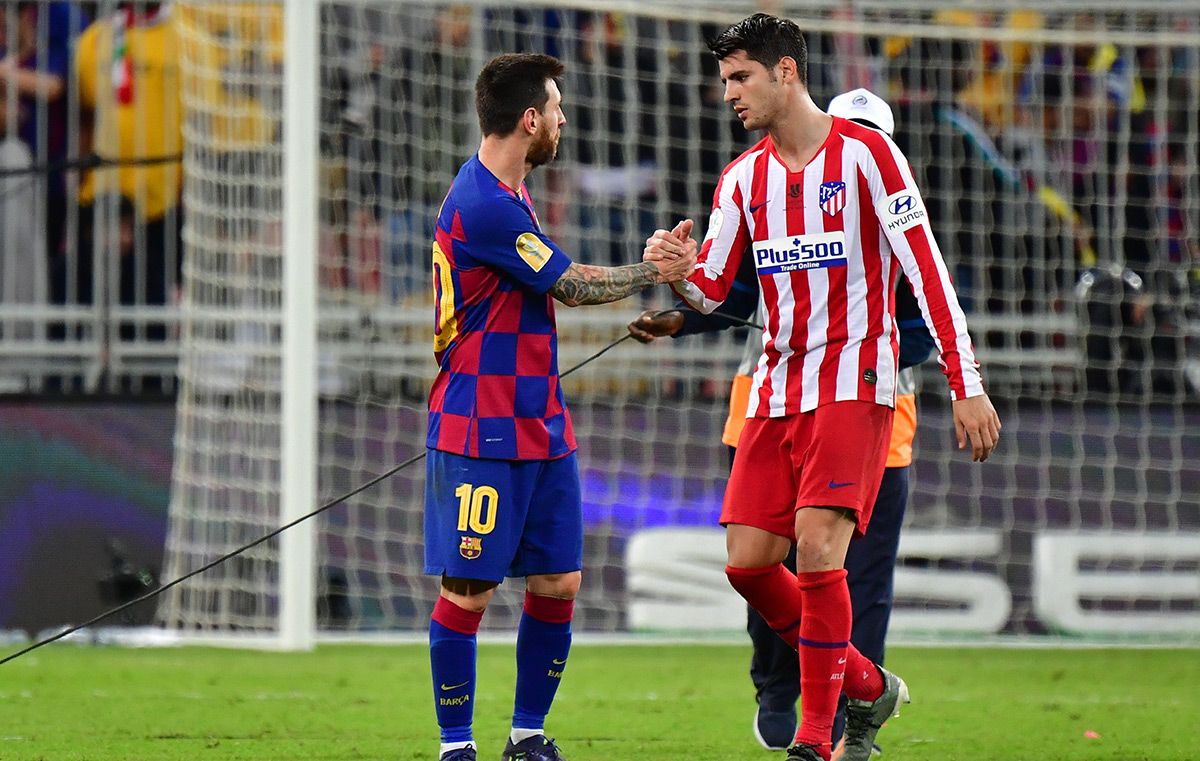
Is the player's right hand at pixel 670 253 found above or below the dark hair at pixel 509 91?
below

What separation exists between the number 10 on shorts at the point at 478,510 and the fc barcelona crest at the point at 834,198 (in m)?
1.19

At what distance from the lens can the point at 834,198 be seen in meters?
4.73

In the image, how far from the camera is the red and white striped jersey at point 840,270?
466cm

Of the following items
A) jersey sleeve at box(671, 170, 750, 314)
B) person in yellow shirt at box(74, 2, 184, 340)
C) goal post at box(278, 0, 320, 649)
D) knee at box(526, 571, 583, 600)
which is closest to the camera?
knee at box(526, 571, 583, 600)

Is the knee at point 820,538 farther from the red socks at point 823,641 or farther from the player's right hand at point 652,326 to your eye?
the player's right hand at point 652,326

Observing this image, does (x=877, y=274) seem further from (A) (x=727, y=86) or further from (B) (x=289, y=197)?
(B) (x=289, y=197)

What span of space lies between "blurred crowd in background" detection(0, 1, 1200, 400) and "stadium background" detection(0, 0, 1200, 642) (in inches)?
0.9

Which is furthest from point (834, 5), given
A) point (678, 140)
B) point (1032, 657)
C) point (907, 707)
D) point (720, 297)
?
point (720, 297)

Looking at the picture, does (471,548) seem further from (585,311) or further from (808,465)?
(585,311)

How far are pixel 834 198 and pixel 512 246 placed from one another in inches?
34.7

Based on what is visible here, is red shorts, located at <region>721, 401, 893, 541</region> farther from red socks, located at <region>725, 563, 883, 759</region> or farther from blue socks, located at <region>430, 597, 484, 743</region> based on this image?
blue socks, located at <region>430, 597, 484, 743</region>

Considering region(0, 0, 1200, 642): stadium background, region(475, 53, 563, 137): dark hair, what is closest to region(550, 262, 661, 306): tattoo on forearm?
region(475, 53, 563, 137): dark hair

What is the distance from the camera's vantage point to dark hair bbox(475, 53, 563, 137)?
15.6 ft

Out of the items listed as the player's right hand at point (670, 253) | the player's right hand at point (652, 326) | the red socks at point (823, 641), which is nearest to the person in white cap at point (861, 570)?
the player's right hand at point (652, 326)
